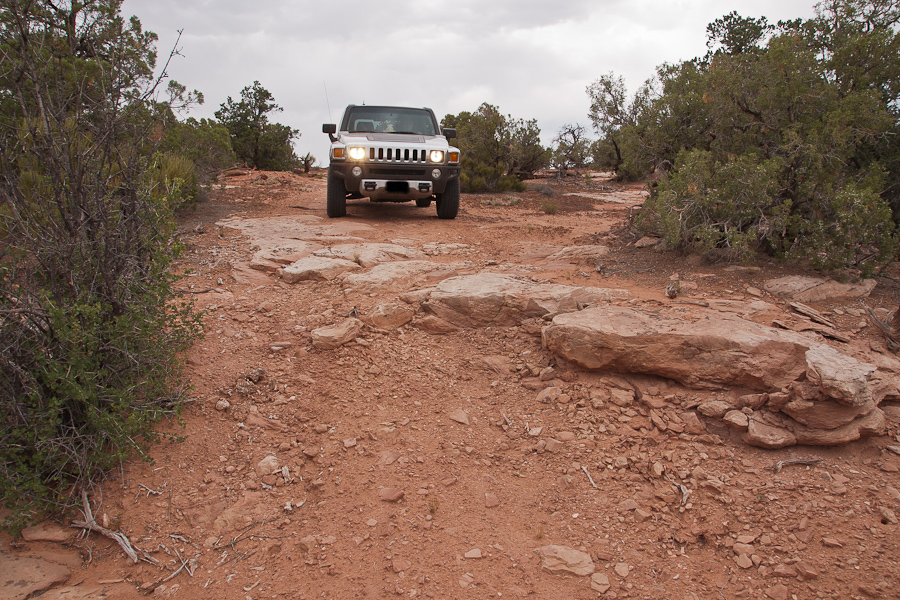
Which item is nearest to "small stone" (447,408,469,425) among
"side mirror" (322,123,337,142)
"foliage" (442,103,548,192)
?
"side mirror" (322,123,337,142)

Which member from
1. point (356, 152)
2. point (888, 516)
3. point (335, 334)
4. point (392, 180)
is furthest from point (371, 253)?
point (888, 516)

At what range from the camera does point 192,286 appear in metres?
4.57

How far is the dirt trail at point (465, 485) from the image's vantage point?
2297mm

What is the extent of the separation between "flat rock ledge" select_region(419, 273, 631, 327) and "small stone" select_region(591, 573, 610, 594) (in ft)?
6.43

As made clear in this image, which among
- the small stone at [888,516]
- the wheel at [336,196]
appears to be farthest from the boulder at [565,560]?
the wheel at [336,196]

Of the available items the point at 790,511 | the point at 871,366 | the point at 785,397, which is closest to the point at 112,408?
the point at 790,511

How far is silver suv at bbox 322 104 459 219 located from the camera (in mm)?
7312

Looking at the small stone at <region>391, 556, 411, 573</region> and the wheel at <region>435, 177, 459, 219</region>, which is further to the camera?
the wheel at <region>435, 177, 459, 219</region>

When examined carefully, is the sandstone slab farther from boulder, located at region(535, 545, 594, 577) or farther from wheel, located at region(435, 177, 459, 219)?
wheel, located at region(435, 177, 459, 219)

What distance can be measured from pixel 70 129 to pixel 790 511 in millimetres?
4217

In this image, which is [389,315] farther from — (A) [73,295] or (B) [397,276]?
(A) [73,295]

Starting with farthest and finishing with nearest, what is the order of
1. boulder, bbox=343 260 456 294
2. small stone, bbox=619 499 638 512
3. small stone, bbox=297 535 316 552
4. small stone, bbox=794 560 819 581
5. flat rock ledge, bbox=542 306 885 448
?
boulder, bbox=343 260 456 294 < flat rock ledge, bbox=542 306 885 448 < small stone, bbox=619 499 638 512 < small stone, bbox=297 535 316 552 < small stone, bbox=794 560 819 581

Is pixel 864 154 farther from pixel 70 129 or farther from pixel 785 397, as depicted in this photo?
pixel 70 129

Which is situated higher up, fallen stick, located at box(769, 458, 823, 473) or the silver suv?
the silver suv
